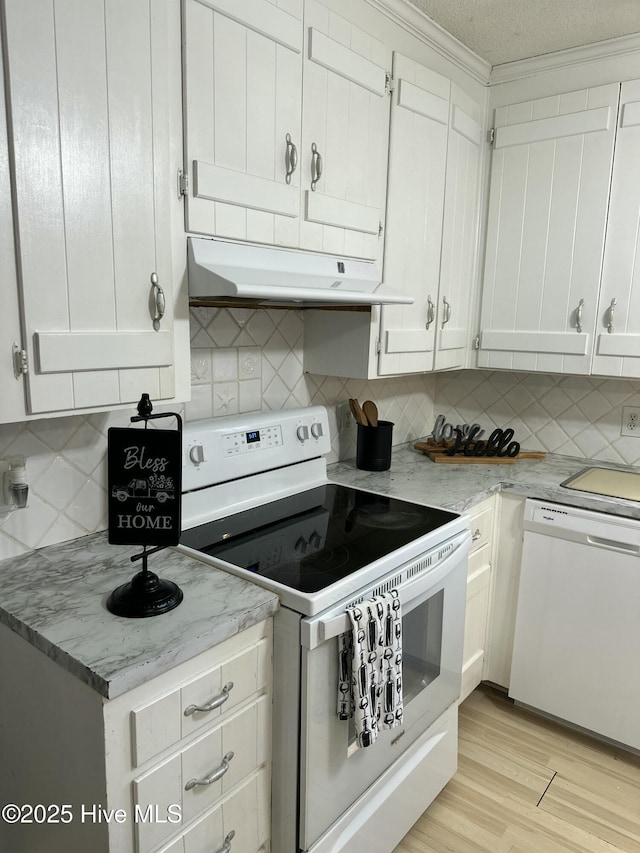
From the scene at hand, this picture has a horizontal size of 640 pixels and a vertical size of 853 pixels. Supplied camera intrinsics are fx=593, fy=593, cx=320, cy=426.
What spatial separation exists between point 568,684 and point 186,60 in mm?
2252

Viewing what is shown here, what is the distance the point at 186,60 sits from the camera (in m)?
1.29

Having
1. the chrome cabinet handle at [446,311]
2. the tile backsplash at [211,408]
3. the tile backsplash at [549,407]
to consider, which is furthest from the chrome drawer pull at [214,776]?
the tile backsplash at [549,407]

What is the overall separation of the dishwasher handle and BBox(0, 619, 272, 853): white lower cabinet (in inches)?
49.6

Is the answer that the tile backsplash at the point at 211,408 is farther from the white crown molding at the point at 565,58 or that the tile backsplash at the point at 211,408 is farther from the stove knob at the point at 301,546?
the white crown molding at the point at 565,58

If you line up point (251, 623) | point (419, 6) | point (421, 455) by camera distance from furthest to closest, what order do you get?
point (421, 455) → point (419, 6) → point (251, 623)

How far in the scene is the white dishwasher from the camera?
6.50ft

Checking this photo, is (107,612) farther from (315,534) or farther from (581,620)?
(581,620)

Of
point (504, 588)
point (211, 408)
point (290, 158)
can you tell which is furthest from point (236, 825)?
point (290, 158)

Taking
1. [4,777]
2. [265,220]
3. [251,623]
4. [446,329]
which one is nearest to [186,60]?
[265,220]

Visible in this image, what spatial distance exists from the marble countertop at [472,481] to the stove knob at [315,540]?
1.43 feet

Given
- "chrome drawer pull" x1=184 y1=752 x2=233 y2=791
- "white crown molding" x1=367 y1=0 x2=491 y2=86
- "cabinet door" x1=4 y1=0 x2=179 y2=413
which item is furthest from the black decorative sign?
"white crown molding" x1=367 y1=0 x2=491 y2=86

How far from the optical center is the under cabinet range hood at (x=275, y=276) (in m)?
1.32

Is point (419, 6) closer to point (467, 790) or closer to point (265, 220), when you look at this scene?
point (265, 220)

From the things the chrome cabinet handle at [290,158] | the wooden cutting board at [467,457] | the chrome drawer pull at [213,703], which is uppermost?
the chrome cabinet handle at [290,158]
